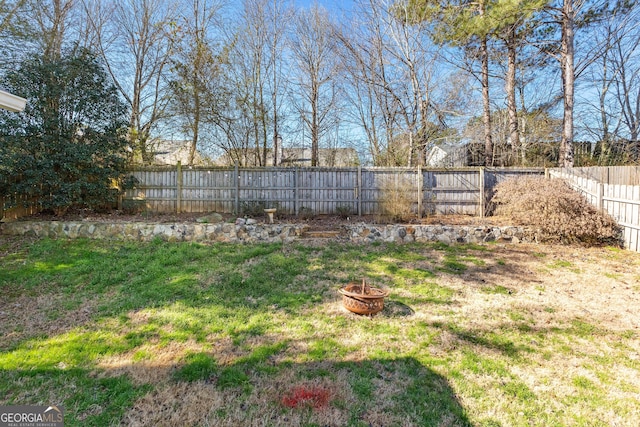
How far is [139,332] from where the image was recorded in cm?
315

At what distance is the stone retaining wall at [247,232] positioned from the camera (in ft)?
22.0

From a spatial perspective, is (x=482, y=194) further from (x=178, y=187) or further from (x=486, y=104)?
(x=178, y=187)

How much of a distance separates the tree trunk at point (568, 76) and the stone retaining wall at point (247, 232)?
4049 millimetres

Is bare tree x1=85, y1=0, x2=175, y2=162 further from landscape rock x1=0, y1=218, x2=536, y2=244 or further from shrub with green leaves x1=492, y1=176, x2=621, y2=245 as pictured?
shrub with green leaves x1=492, y1=176, x2=621, y2=245

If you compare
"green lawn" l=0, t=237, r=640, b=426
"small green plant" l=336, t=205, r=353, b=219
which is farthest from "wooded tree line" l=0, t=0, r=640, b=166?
"green lawn" l=0, t=237, r=640, b=426

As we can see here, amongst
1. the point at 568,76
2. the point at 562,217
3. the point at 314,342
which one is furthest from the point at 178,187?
the point at 568,76

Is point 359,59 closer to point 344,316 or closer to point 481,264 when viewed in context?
point 481,264

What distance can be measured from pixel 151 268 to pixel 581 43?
47.2ft

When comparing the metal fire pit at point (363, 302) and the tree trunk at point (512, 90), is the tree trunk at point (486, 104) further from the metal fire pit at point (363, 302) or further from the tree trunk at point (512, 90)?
the metal fire pit at point (363, 302)

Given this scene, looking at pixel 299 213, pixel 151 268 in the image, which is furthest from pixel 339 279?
pixel 299 213

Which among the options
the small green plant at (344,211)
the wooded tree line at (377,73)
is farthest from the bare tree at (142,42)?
the small green plant at (344,211)

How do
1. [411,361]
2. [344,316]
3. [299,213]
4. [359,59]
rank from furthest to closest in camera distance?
1. [359,59]
2. [299,213]
3. [344,316]
4. [411,361]

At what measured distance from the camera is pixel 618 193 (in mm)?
6422

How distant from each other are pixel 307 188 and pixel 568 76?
8236mm
